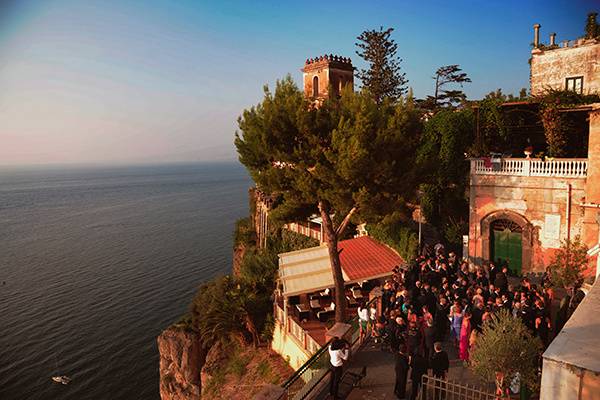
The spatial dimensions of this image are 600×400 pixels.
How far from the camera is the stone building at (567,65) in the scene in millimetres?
22672

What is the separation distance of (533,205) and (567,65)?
42.3ft

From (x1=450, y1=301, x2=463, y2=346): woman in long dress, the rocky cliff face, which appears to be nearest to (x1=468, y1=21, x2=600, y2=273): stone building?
(x1=450, y1=301, x2=463, y2=346): woman in long dress

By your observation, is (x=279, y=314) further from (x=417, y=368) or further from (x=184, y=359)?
(x=417, y=368)

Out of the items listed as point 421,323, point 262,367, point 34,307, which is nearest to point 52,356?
point 34,307

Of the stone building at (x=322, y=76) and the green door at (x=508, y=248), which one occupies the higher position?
the stone building at (x=322, y=76)

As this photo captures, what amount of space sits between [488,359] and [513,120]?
47.1 feet

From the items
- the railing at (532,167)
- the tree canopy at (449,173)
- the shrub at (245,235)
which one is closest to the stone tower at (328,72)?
the shrub at (245,235)

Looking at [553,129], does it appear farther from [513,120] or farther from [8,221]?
[8,221]

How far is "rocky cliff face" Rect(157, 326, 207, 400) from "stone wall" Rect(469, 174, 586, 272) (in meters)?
14.5

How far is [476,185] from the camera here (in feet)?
58.0

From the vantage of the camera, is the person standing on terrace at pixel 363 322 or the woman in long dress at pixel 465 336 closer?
the woman in long dress at pixel 465 336

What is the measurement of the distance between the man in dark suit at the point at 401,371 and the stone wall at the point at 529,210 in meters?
11.3

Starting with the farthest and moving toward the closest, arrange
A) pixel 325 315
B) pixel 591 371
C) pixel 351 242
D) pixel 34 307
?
pixel 34 307 → pixel 351 242 → pixel 325 315 → pixel 591 371

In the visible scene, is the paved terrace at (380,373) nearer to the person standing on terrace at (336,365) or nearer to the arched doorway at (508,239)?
the person standing on terrace at (336,365)
